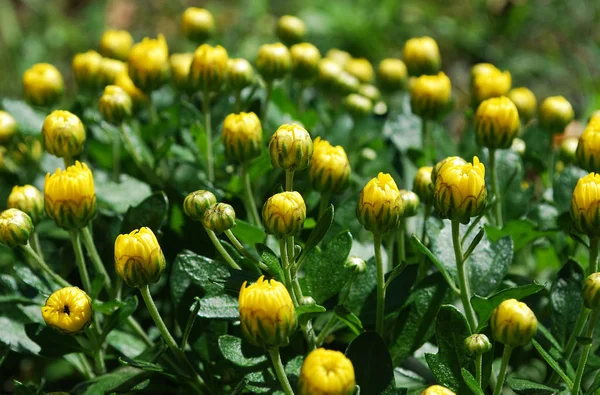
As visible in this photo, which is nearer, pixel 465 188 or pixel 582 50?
pixel 465 188

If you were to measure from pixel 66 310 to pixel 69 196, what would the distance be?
0.24 metres

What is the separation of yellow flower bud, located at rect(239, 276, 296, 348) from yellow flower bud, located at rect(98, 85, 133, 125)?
2.92 feet

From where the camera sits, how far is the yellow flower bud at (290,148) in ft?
5.14

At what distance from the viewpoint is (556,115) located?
2.21 meters

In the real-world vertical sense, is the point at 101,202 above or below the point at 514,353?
above

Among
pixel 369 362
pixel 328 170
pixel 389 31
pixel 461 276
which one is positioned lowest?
pixel 389 31

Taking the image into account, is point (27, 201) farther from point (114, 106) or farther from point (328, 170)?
point (328, 170)

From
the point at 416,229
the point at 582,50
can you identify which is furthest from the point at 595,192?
the point at 582,50

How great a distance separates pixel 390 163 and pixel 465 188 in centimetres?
77

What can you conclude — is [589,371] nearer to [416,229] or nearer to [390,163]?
[416,229]

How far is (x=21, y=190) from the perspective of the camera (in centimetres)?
180

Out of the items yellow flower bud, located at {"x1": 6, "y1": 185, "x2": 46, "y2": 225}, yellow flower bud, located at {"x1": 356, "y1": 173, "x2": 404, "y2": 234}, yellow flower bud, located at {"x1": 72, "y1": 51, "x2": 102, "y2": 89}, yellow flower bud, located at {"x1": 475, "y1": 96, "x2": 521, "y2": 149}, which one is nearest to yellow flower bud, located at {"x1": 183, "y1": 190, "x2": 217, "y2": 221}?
yellow flower bud, located at {"x1": 356, "y1": 173, "x2": 404, "y2": 234}

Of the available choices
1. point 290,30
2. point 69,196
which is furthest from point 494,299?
point 290,30

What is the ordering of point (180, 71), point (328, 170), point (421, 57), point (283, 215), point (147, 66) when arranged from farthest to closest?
point (421, 57) → point (180, 71) → point (147, 66) → point (328, 170) → point (283, 215)
